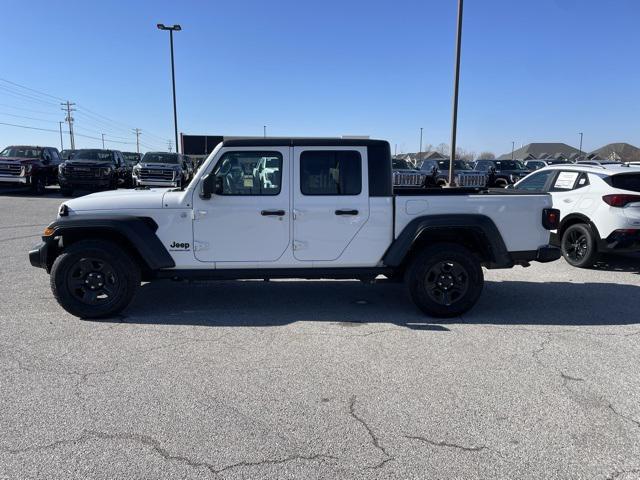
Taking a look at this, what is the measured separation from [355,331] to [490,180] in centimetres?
2191

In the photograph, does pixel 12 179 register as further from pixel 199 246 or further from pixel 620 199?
pixel 620 199

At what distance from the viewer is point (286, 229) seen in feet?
17.0

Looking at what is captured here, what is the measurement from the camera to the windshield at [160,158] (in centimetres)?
2120

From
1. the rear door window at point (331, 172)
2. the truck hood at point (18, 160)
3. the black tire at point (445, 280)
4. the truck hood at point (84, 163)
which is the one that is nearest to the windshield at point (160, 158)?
the truck hood at point (84, 163)

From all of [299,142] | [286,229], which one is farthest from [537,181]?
[286,229]

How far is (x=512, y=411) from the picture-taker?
11.0 feet

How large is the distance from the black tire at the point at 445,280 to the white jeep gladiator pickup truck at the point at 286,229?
1cm

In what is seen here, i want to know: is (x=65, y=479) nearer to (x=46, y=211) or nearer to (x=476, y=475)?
(x=476, y=475)

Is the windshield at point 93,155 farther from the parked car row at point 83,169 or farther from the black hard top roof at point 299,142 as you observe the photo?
the black hard top roof at point 299,142

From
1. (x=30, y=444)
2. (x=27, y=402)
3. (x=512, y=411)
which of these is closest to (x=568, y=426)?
(x=512, y=411)

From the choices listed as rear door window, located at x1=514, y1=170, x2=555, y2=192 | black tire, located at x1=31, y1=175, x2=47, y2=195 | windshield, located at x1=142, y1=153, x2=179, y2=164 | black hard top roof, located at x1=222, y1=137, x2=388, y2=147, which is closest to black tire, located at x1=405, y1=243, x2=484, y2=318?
black hard top roof, located at x1=222, y1=137, x2=388, y2=147

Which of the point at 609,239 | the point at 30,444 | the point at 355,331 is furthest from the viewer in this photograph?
the point at 609,239

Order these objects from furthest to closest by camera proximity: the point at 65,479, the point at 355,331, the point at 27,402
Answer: the point at 355,331, the point at 27,402, the point at 65,479

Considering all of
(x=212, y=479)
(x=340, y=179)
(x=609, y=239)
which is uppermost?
(x=340, y=179)
